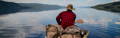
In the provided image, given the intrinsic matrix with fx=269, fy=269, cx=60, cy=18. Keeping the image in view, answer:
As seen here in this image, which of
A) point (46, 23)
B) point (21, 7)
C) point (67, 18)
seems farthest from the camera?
point (21, 7)

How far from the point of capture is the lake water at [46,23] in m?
4.63

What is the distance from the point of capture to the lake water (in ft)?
15.2

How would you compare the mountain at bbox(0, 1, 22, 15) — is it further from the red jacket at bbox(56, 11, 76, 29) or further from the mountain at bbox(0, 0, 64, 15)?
the red jacket at bbox(56, 11, 76, 29)

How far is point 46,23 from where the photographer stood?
4.65 metres

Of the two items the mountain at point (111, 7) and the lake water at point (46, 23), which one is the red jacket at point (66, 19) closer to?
the lake water at point (46, 23)

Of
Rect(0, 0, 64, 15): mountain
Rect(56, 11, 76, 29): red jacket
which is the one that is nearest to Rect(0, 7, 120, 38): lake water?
Rect(0, 0, 64, 15): mountain

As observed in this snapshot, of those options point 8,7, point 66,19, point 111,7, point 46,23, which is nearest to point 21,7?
point 8,7

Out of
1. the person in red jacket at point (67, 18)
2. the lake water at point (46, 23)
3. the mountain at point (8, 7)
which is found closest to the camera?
the person in red jacket at point (67, 18)

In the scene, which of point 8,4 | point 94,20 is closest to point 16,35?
point 8,4

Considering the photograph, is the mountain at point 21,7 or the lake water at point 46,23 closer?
the lake water at point 46,23

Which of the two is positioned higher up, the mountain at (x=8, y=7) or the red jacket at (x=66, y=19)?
the mountain at (x=8, y=7)

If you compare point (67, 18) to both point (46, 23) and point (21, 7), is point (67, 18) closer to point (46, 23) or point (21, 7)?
point (46, 23)

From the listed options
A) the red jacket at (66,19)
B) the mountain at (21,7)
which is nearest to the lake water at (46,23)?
the mountain at (21,7)

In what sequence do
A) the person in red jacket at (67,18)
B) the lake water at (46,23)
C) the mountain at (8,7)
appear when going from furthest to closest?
the mountain at (8,7) < the lake water at (46,23) < the person in red jacket at (67,18)
